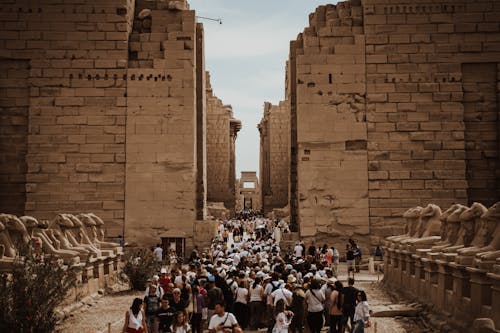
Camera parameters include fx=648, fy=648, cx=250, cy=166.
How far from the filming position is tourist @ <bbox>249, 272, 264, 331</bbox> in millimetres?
10289

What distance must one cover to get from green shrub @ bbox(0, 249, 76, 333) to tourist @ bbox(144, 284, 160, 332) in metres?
1.21

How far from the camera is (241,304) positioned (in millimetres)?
10227

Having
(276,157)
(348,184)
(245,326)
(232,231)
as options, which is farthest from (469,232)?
(276,157)

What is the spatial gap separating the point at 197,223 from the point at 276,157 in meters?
20.5

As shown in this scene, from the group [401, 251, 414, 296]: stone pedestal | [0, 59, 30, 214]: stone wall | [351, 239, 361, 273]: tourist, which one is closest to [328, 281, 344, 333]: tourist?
[401, 251, 414, 296]: stone pedestal

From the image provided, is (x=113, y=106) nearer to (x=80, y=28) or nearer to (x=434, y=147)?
(x=80, y=28)

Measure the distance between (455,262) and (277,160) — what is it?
30856mm

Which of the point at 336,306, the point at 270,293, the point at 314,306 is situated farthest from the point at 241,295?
the point at 336,306

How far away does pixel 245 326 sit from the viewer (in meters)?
10.4

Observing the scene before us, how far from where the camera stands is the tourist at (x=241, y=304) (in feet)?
33.2

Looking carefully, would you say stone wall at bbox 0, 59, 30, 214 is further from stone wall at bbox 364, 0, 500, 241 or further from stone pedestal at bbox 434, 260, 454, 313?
stone pedestal at bbox 434, 260, 454, 313

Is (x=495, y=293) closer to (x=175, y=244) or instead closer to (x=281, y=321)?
(x=281, y=321)

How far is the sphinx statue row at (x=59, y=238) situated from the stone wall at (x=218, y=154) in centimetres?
2204

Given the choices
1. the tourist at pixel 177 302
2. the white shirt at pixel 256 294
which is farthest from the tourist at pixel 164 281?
the white shirt at pixel 256 294
